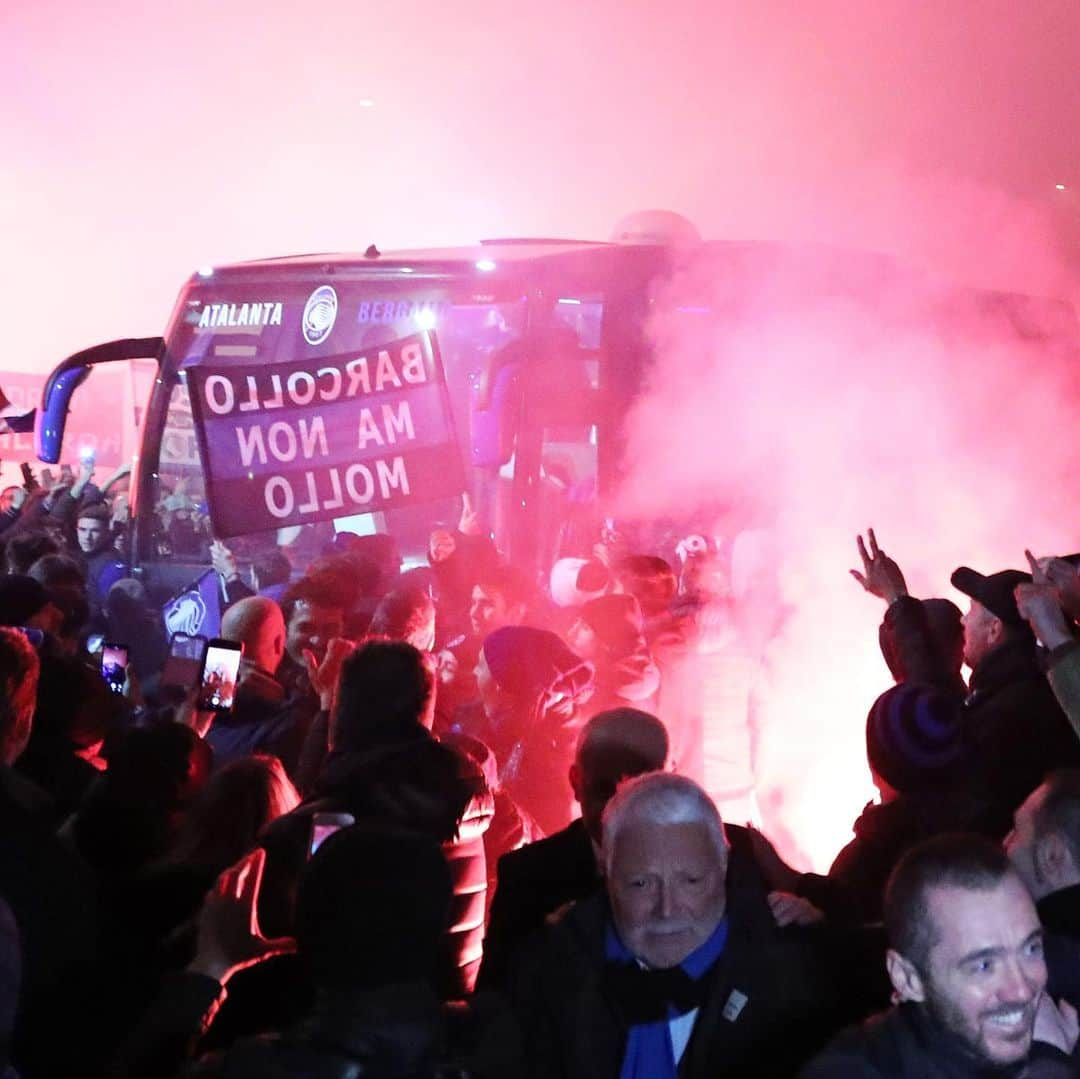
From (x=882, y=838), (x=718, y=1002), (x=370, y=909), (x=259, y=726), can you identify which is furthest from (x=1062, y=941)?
(x=259, y=726)

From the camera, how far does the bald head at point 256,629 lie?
4383 mm

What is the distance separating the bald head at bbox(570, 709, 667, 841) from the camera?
2768 millimetres

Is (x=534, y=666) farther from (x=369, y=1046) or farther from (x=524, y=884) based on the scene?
(x=369, y=1046)

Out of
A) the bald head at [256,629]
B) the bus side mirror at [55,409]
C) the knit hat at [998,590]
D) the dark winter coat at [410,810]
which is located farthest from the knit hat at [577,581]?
the dark winter coat at [410,810]

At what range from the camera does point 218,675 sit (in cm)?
393

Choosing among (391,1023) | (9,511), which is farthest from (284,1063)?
(9,511)

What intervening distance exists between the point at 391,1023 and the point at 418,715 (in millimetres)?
1254

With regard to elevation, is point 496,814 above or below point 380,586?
below

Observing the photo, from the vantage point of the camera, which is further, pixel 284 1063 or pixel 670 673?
pixel 670 673

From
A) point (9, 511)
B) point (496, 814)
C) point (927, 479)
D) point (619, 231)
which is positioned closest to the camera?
point (496, 814)

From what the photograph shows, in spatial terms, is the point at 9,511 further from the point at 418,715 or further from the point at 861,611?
the point at 418,715

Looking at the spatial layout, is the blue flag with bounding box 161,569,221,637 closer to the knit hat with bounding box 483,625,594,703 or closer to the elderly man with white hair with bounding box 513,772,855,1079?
the knit hat with bounding box 483,625,594,703

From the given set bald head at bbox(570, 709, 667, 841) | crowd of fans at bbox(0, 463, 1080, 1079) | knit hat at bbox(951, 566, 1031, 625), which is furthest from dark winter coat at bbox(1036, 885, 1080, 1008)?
knit hat at bbox(951, 566, 1031, 625)

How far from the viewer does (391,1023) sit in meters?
1.79
